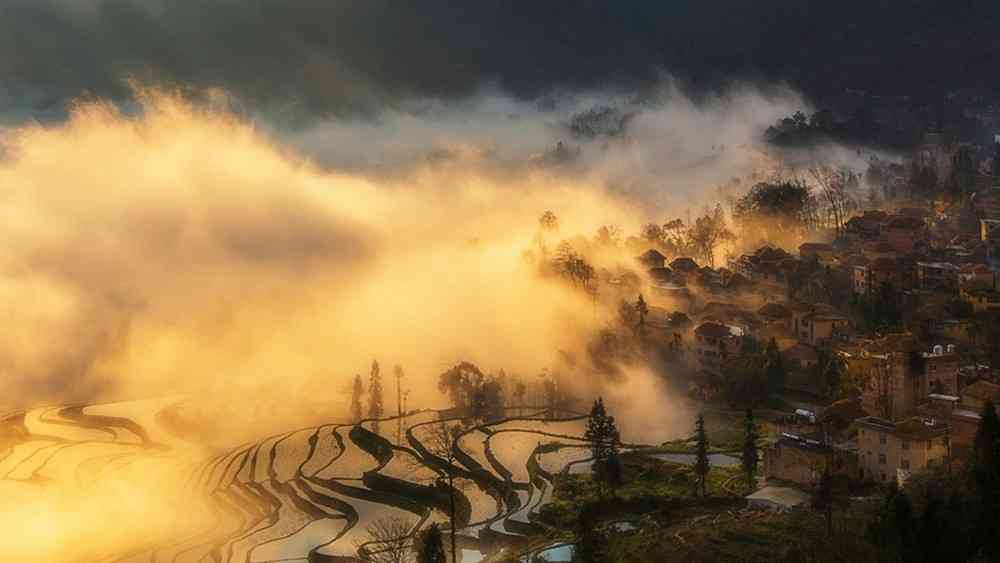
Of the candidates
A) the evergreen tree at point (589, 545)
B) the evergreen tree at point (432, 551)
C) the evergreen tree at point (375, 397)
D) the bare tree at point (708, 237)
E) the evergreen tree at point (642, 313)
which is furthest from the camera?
the bare tree at point (708, 237)

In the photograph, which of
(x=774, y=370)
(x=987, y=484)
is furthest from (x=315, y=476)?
(x=987, y=484)

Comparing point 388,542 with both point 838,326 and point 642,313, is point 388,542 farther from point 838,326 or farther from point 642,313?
point 642,313

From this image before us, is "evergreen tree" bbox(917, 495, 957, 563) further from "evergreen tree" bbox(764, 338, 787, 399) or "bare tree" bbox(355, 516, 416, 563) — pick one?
"evergreen tree" bbox(764, 338, 787, 399)

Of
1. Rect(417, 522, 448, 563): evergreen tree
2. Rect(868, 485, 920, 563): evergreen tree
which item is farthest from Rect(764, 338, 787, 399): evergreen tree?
Rect(417, 522, 448, 563): evergreen tree

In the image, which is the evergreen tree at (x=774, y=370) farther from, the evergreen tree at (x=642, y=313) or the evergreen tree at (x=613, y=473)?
the evergreen tree at (x=613, y=473)

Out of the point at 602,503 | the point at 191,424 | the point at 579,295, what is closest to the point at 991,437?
the point at 602,503

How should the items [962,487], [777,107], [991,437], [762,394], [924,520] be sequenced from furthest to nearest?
[777,107]
[762,394]
[962,487]
[991,437]
[924,520]

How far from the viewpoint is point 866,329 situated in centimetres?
5038

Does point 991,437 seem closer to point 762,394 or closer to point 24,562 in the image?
point 762,394

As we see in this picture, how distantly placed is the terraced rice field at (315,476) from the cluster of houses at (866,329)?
956 centimetres

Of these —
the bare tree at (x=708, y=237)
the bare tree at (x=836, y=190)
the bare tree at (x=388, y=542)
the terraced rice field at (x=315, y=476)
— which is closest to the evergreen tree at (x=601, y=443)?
the terraced rice field at (x=315, y=476)

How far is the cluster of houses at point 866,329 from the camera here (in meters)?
32.2

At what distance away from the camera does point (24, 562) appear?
100 ft

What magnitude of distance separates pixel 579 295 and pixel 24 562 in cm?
3977
